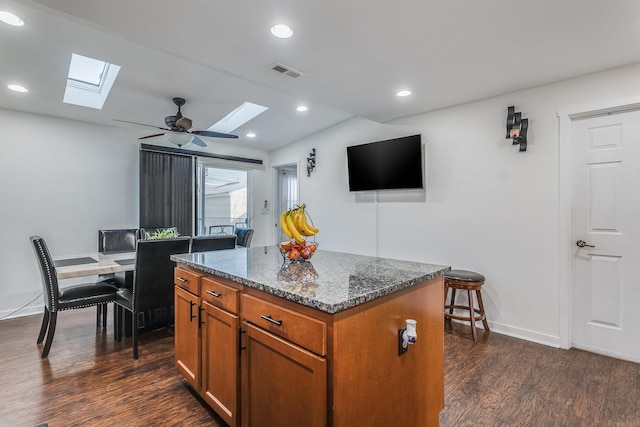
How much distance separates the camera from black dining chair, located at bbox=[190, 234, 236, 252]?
289cm

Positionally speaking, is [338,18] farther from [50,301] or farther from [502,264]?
[50,301]

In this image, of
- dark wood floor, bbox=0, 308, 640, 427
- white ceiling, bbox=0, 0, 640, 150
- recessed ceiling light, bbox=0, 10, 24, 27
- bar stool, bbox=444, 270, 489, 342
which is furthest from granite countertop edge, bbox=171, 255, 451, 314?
recessed ceiling light, bbox=0, 10, 24, 27

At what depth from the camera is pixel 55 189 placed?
3.94 meters

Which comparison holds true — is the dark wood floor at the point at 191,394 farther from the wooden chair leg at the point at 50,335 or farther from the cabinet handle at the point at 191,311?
the cabinet handle at the point at 191,311

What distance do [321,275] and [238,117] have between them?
3.75m

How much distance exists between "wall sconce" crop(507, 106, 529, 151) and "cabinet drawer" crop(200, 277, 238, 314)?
2919 mm

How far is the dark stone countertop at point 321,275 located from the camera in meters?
1.15

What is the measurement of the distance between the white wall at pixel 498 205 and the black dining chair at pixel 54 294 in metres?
3.16

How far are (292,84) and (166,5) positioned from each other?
127cm

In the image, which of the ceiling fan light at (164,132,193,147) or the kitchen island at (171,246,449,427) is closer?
the kitchen island at (171,246,449,427)

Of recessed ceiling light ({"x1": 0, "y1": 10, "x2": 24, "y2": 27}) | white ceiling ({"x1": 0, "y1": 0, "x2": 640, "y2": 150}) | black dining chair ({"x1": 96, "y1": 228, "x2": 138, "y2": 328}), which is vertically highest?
recessed ceiling light ({"x1": 0, "y1": 10, "x2": 24, "y2": 27})

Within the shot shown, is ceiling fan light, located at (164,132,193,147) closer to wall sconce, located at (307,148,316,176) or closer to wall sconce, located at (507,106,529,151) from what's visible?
Result: wall sconce, located at (307,148,316,176)

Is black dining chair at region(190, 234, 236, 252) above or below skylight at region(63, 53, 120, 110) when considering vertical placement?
below

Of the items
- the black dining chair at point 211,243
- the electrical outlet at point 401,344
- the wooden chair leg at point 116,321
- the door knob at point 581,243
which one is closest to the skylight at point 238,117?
the black dining chair at point 211,243
